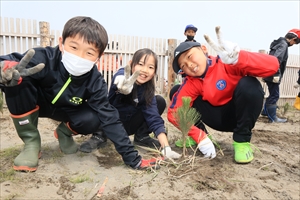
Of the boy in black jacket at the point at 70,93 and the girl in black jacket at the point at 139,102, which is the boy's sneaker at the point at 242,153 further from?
the boy in black jacket at the point at 70,93

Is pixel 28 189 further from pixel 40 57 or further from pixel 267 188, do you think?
pixel 267 188

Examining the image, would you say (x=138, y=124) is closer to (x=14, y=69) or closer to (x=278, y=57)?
(x=14, y=69)

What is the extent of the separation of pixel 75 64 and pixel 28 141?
0.72 metres

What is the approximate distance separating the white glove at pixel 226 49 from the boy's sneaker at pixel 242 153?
746 millimetres

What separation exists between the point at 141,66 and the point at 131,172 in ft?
3.09

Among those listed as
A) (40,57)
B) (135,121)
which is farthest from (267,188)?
(40,57)

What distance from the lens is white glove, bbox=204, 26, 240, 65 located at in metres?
1.94

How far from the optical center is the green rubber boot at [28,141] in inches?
72.6

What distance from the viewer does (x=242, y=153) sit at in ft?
7.25

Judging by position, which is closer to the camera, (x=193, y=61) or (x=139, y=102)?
(x=193, y=61)

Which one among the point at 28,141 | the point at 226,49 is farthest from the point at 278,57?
the point at 28,141

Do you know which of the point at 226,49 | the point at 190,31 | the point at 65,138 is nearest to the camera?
the point at 226,49

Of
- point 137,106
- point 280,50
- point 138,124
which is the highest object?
point 280,50

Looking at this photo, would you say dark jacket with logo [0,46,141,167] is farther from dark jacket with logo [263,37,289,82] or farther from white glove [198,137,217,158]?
dark jacket with logo [263,37,289,82]
